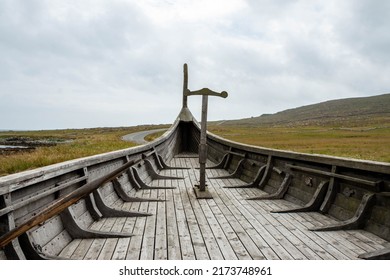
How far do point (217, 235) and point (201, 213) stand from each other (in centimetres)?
109

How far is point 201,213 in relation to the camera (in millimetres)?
5270

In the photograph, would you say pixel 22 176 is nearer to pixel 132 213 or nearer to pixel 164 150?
pixel 132 213

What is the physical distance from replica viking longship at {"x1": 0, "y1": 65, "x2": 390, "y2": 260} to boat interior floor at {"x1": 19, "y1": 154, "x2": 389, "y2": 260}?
0.5 inches

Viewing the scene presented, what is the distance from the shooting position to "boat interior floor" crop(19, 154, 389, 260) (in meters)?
3.61

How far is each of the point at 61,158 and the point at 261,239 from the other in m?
14.7

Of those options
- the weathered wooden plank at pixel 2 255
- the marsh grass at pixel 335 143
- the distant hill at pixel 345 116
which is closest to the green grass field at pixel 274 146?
the marsh grass at pixel 335 143

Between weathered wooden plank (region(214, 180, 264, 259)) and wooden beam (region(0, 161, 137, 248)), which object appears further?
weathered wooden plank (region(214, 180, 264, 259))

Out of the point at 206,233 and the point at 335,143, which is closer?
the point at 206,233

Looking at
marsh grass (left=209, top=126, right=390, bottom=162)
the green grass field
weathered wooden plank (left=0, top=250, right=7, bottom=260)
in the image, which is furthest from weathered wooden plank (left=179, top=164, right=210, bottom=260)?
marsh grass (left=209, top=126, right=390, bottom=162)

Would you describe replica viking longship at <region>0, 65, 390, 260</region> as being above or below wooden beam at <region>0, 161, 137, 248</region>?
below

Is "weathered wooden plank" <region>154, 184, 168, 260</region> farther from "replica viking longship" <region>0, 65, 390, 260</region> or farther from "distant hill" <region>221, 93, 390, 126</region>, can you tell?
"distant hill" <region>221, 93, 390, 126</region>

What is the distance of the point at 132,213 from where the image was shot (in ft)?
16.5

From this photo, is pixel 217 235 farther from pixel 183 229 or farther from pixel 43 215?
pixel 43 215

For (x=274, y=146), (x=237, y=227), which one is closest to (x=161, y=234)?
(x=237, y=227)
